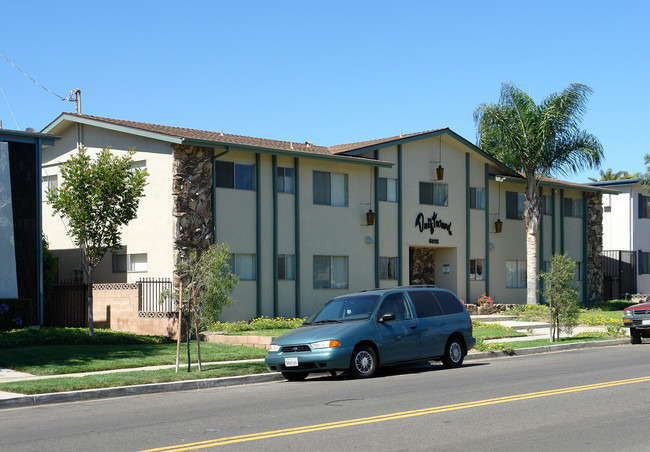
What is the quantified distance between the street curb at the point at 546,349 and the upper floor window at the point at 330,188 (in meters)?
10.6

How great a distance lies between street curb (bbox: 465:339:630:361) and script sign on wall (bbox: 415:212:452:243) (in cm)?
1065

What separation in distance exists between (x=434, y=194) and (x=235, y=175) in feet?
33.1

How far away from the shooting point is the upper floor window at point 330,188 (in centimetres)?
2956

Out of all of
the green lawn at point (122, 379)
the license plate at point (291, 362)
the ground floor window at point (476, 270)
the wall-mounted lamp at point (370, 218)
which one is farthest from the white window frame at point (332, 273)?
the license plate at point (291, 362)

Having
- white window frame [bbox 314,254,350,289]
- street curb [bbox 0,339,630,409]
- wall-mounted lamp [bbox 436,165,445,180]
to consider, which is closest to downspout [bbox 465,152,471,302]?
wall-mounted lamp [bbox 436,165,445,180]

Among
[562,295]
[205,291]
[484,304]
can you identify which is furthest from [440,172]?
[205,291]

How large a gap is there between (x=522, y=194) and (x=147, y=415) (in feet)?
95.9

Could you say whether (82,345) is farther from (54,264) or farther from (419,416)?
(419,416)

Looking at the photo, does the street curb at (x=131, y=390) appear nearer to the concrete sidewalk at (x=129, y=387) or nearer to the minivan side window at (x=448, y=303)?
the concrete sidewalk at (x=129, y=387)

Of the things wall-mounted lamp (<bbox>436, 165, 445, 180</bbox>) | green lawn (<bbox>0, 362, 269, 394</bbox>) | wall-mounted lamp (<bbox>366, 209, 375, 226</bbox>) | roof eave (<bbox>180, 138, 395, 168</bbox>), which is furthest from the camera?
wall-mounted lamp (<bbox>436, 165, 445, 180</bbox>)

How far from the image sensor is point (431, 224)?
1316 inches

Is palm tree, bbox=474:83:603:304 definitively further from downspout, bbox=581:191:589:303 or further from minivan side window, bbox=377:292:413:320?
minivan side window, bbox=377:292:413:320

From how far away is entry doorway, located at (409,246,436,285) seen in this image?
1351 inches

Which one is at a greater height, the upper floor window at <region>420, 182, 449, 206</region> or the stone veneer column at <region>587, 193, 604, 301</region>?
the upper floor window at <region>420, 182, 449, 206</region>
